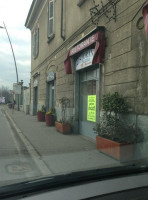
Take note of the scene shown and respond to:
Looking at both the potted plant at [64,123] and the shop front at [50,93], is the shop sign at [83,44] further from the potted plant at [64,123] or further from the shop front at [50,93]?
the shop front at [50,93]

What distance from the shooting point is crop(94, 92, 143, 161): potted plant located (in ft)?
19.8

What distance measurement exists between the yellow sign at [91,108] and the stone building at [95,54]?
0.37 ft

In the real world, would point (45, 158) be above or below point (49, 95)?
below

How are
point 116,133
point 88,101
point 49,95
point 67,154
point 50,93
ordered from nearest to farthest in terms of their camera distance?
point 116,133 → point 67,154 → point 88,101 → point 50,93 → point 49,95

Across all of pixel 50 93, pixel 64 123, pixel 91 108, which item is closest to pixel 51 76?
pixel 50 93

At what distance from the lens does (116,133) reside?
20.7ft

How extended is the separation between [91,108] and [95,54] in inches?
88.6

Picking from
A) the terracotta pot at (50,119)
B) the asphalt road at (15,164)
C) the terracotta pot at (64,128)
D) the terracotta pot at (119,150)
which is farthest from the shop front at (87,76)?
the asphalt road at (15,164)

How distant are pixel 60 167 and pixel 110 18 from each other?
4622 millimetres

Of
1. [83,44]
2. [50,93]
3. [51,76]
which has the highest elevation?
[83,44]

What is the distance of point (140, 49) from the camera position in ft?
20.6

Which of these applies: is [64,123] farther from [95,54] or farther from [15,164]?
[15,164]

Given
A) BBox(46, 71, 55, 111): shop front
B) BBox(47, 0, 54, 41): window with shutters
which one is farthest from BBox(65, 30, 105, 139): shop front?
BBox(47, 0, 54, 41): window with shutters

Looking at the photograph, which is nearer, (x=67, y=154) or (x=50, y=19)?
(x=67, y=154)
